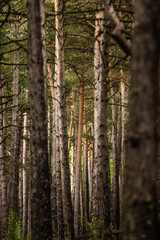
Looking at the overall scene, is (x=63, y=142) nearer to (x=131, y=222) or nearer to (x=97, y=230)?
(x=97, y=230)

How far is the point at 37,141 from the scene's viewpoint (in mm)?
5176

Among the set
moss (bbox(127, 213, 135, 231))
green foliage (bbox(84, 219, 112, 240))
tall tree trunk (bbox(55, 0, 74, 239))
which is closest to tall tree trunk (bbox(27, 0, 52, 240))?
A: green foliage (bbox(84, 219, 112, 240))

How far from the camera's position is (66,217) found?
26.2 ft

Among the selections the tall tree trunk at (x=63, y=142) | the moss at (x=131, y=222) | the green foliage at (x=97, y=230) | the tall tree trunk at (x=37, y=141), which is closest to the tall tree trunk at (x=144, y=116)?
the moss at (x=131, y=222)

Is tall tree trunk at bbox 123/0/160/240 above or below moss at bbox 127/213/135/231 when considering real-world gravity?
above

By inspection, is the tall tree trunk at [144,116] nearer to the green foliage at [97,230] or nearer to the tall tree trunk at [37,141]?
the tall tree trunk at [37,141]

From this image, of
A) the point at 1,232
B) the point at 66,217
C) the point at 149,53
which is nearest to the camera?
the point at 149,53

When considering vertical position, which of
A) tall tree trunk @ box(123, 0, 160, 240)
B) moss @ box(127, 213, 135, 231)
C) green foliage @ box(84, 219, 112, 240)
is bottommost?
green foliage @ box(84, 219, 112, 240)

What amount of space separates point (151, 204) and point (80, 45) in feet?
29.2

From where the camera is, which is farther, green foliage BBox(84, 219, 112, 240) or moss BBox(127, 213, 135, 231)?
green foliage BBox(84, 219, 112, 240)

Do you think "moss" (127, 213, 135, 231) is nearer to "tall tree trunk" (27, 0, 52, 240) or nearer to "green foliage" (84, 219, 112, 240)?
"tall tree trunk" (27, 0, 52, 240)

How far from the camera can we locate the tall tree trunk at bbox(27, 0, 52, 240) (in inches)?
197

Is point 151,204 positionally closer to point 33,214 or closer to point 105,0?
point 105,0

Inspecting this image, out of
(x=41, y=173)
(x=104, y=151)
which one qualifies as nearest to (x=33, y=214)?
(x=41, y=173)
